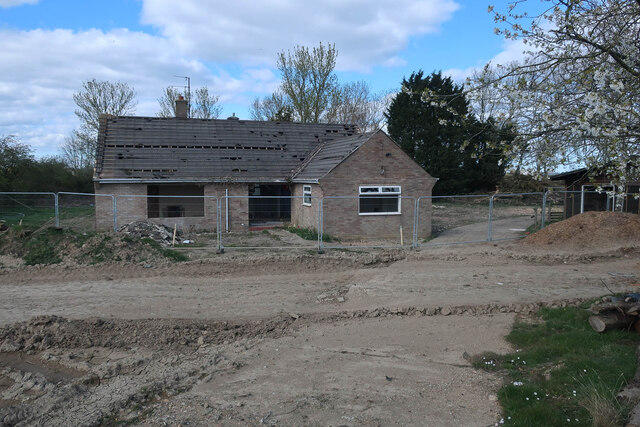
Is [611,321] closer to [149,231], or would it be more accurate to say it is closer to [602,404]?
[602,404]

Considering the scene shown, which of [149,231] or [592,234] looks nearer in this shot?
[592,234]

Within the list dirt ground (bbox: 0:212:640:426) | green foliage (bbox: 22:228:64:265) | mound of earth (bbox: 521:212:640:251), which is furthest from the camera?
mound of earth (bbox: 521:212:640:251)

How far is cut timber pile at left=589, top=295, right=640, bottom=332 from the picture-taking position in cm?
692

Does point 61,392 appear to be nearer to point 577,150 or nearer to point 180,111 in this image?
point 577,150

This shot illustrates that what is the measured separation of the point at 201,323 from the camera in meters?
8.57

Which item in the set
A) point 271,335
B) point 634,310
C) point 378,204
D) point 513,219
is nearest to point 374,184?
point 378,204

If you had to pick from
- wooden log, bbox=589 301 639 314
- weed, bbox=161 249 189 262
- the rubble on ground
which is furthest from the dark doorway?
wooden log, bbox=589 301 639 314

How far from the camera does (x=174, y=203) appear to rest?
71.9ft

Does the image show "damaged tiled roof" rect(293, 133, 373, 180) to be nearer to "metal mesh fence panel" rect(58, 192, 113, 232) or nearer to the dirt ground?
→ the dirt ground

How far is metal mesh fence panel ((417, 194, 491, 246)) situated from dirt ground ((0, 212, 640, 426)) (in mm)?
4597

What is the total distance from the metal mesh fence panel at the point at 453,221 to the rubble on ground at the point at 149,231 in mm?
9352

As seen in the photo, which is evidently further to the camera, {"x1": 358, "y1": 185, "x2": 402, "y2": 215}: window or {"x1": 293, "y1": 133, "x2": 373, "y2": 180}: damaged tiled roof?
{"x1": 293, "y1": 133, "x2": 373, "y2": 180}: damaged tiled roof

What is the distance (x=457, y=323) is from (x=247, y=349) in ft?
12.4

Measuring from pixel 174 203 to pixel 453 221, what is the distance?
14.9m
